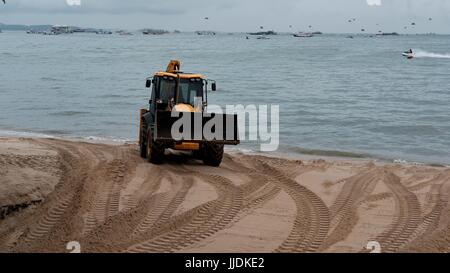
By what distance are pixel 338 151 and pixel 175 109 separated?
7.64 m

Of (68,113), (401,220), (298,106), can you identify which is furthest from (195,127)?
(298,106)

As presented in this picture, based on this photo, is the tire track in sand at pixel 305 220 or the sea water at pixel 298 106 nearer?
the tire track in sand at pixel 305 220

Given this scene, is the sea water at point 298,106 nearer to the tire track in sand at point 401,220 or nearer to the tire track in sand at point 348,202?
the tire track in sand at point 348,202

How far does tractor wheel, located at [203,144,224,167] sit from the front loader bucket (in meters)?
0.63

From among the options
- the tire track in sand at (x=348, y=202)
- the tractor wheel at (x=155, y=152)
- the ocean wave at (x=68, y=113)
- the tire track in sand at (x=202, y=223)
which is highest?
the tractor wheel at (x=155, y=152)

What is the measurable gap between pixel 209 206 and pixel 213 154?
395 cm

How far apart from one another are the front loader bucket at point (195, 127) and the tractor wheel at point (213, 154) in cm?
63

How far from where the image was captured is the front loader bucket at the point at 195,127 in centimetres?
1386

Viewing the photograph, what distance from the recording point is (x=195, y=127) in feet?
45.7

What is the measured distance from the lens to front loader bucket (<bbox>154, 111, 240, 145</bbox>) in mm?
13859

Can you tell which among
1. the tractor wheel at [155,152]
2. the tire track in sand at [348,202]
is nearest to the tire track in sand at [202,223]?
the tire track in sand at [348,202]

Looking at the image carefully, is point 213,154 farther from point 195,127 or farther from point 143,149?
point 143,149

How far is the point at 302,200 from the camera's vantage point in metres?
11.7
